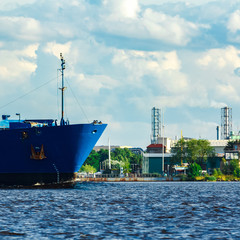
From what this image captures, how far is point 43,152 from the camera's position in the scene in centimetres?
8312

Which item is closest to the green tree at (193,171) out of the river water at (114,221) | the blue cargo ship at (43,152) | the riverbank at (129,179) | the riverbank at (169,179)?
the riverbank at (169,179)

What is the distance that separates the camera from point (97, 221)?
4328 centimetres

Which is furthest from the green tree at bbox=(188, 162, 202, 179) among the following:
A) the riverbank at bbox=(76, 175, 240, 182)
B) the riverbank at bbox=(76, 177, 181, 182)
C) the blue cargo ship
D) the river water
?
the river water

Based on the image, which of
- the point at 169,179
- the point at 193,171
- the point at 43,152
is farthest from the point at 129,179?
the point at 43,152

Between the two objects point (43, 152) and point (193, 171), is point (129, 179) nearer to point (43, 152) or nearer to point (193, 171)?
point (193, 171)

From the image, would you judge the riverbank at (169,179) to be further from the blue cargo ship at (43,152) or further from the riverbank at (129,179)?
the blue cargo ship at (43,152)

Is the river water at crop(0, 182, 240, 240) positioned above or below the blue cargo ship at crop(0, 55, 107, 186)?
below

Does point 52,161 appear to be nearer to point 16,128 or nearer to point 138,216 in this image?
point 16,128

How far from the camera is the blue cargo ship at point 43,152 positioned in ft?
271

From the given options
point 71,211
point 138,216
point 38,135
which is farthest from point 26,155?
point 138,216

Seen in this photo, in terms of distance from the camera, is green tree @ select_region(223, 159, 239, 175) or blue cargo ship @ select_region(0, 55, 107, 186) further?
green tree @ select_region(223, 159, 239, 175)

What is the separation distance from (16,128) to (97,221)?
47475 millimetres

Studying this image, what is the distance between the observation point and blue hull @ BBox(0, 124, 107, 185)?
82.6 m

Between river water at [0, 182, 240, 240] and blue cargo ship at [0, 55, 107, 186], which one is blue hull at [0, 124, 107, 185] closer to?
blue cargo ship at [0, 55, 107, 186]
